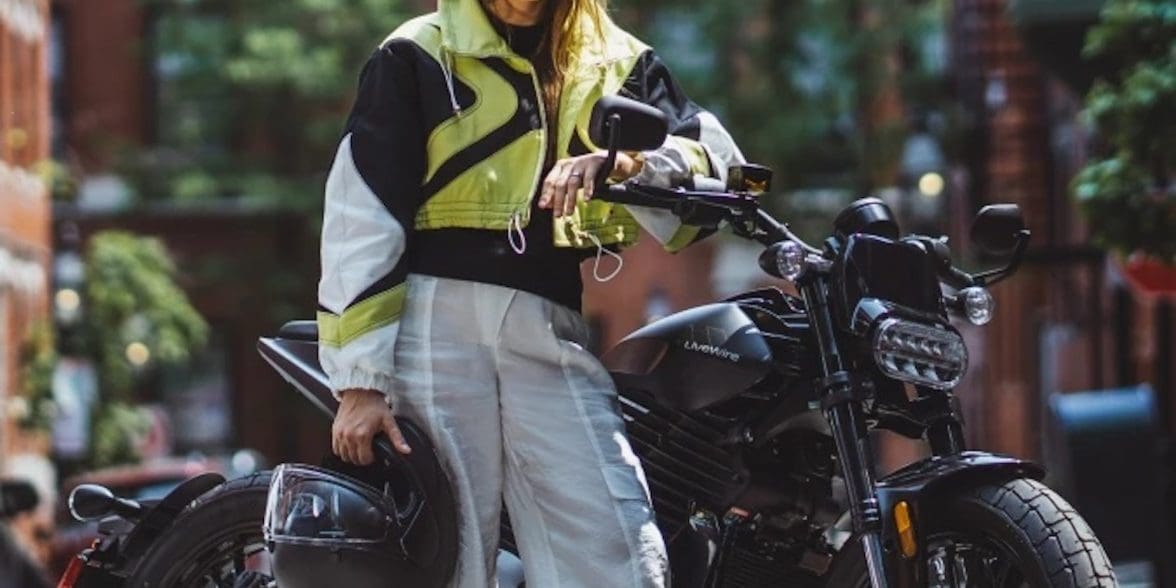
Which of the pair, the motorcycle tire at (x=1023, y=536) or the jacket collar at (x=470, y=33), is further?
the jacket collar at (x=470, y=33)

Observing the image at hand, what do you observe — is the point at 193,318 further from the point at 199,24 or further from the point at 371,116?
the point at 371,116

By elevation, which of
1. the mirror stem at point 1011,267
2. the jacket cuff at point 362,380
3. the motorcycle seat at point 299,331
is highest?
the mirror stem at point 1011,267

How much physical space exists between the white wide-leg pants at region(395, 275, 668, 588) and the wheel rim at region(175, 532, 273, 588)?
1.61 ft

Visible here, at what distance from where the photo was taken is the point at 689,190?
479 centimetres

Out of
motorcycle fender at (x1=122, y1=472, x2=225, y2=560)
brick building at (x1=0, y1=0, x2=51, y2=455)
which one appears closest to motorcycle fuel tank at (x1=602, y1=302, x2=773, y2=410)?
motorcycle fender at (x1=122, y1=472, x2=225, y2=560)

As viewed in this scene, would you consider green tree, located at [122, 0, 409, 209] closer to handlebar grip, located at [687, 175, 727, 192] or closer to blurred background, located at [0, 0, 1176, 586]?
blurred background, located at [0, 0, 1176, 586]

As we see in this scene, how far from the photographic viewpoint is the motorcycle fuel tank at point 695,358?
188 inches

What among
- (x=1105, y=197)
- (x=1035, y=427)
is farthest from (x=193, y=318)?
(x=1105, y=197)

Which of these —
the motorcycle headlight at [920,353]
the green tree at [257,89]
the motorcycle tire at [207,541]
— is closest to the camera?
the motorcycle headlight at [920,353]

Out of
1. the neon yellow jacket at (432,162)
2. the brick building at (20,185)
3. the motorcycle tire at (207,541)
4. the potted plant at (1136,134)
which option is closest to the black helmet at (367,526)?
the neon yellow jacket at (432,162)

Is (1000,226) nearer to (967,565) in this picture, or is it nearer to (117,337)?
(967,565)

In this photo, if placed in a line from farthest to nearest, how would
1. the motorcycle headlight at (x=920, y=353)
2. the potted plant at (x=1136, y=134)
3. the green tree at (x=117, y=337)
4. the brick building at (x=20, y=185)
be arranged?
1. the brick building at (x=20, y=185)
2. the green tree at (x=117, y=337)
3. the potted plant at (x=1136, y=134)
4. the motorcycle headlight at (x=920, y=353)

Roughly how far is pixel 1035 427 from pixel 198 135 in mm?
13130

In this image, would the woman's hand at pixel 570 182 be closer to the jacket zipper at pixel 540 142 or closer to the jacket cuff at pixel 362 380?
the jacket zipper at pixel 540 142
